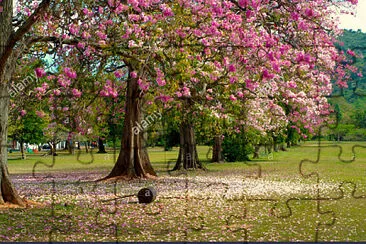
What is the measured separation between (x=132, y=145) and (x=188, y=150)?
1035cm

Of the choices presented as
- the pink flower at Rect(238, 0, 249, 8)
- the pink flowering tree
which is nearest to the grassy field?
the pink flowering tree

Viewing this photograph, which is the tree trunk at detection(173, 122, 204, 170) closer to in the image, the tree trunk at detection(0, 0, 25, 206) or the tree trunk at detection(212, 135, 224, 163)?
the tree trunk at detection(212, 135, 224, 163)

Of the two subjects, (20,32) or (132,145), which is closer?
(20,32)

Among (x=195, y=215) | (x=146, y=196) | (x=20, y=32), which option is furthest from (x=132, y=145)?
(x=195, y=215)

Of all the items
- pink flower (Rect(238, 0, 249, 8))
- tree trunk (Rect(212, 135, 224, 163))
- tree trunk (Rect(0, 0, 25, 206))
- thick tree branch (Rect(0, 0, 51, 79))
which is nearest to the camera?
pink flower (Rect(238, 0, 249, 8))

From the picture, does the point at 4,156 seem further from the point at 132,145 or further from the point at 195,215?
the point at 132,145

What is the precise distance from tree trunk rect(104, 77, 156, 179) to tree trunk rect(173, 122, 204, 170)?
833cm

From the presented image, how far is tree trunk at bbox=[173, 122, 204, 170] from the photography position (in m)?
36.9

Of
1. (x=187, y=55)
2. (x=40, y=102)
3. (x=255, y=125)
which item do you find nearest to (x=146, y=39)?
(x=187, y=55)

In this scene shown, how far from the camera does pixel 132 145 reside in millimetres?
27312

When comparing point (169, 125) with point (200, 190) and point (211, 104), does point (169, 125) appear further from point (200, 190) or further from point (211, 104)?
point (200, 190)

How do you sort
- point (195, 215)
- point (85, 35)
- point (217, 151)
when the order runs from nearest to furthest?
point (195, 215), point (85, 35), point (217, 151)

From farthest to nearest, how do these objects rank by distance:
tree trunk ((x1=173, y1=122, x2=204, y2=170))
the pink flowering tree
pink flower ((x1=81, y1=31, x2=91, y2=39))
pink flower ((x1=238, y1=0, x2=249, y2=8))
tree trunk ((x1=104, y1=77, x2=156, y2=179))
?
1. tree trunk ((x1=173, y1=122, x2=204, y2=170))
2. tree trunk ((x1=104, y1=77, x2=156, y2=179))
3. pink flower ((x1=81, y1=31, x2=91, y2=39))
4. the pink flowering tree
5. pink flower ((x1=238, y1=0, x2=249, y2=8))

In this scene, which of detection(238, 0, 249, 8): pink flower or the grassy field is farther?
detection(238, 0, 249, 8): pink flower
